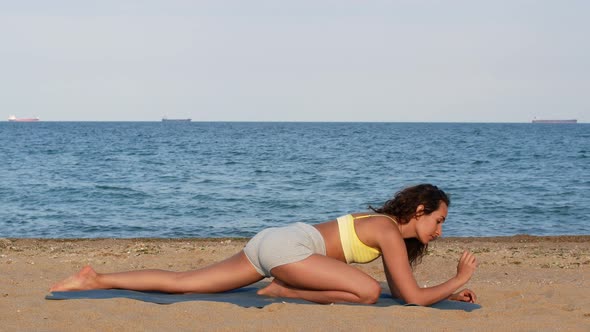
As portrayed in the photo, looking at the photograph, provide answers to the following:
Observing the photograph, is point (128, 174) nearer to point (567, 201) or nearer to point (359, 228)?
point (567, 201)

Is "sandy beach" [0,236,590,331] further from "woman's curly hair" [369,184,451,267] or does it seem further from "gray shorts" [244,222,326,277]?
"woman's curly hair" [369,184,451,267]

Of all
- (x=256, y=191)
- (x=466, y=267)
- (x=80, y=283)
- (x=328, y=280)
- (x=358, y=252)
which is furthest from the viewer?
(x=256, y=191)

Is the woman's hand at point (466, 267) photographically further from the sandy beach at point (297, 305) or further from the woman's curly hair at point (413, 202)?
the woman's curly hair at point (413, 202)

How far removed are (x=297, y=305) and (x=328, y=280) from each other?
287mm

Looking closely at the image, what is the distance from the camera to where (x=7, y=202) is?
59.1 feet

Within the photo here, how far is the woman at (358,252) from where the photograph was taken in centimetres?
525

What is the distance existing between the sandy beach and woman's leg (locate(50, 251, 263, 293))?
1.07 feet

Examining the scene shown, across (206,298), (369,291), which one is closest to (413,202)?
(369,291)

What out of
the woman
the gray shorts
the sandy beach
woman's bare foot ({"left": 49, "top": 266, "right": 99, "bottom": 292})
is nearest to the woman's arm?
the woman

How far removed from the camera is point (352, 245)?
5.44m

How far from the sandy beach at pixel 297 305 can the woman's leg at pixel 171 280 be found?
326mm

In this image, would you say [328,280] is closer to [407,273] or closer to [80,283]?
[407,273]

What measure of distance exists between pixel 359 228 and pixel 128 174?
68.3 feet

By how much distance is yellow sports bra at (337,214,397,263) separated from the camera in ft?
17.7
